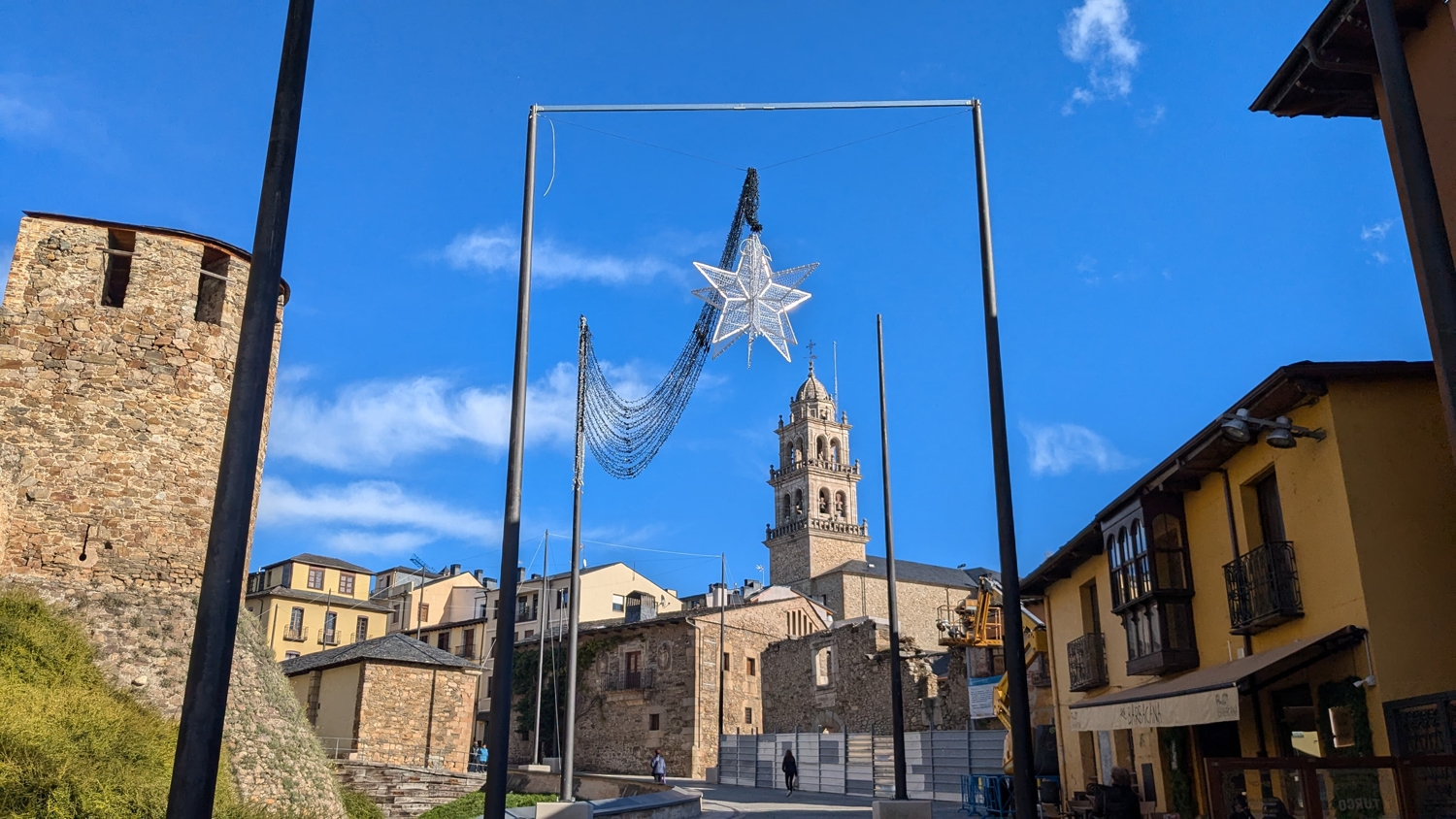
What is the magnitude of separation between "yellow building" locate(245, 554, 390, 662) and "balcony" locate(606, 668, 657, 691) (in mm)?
17762

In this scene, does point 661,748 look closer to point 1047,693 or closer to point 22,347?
point 1047,693

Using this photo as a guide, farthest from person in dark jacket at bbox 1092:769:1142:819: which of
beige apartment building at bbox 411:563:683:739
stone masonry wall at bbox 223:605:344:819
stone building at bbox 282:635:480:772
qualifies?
beige apartment building at bbox 411:563:683:739

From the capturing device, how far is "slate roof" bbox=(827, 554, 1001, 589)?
256 feet

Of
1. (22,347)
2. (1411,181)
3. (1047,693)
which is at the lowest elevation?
(1047,693)

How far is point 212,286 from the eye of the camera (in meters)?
20.7

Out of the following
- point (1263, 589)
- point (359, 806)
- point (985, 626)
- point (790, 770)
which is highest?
point (985, 626)

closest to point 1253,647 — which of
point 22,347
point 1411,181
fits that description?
point 1411,181

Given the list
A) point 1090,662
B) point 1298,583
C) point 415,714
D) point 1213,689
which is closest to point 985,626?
point 1090,662

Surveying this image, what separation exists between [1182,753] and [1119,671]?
7.58 feet

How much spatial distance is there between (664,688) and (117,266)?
32.9 metres

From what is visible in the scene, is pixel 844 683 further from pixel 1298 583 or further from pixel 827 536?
pixel 827 536

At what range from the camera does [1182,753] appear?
15805 millimetres

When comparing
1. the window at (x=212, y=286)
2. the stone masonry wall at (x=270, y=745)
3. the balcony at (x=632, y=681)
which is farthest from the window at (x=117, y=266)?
the balcony at (x=632, y=681)

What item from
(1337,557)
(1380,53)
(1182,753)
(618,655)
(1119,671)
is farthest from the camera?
(618,655)
